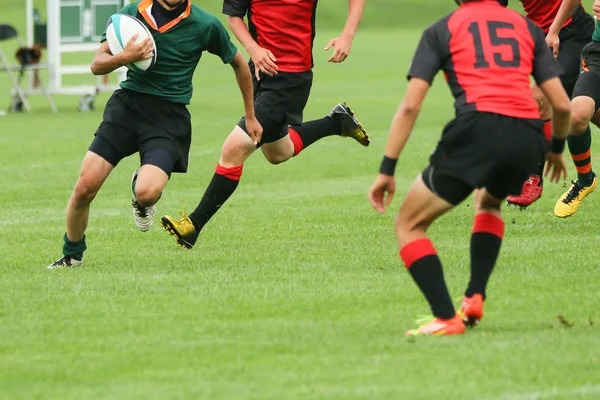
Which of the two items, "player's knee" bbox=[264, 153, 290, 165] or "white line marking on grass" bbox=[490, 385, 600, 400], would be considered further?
"player's knee" bbox=[264, 153, 290, 165]

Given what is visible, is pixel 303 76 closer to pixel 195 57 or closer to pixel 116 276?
pixel 195 57

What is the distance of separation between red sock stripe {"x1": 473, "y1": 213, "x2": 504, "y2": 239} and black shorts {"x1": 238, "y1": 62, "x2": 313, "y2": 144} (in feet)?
11.3

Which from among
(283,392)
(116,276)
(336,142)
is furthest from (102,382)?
(336,142)

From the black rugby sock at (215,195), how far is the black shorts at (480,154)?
352 centimetres

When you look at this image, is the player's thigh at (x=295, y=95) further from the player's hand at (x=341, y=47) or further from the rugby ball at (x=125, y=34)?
the rugby ball at (x=125, y=34)

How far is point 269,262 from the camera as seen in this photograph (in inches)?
351

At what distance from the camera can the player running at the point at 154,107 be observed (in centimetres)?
869

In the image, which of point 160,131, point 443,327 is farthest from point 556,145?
point 160,131

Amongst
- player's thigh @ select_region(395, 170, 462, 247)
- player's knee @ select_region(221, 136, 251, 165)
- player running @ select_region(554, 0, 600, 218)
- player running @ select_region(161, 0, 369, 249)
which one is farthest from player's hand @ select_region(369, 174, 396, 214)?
player running @ select_region(554, 0, 600, 218)

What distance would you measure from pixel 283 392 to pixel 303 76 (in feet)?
16.5

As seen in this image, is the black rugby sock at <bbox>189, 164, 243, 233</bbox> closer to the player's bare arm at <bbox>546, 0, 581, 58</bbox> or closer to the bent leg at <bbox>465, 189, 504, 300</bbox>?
the player's bare arm at <bbox>546, 0, 581, 58</bbox>

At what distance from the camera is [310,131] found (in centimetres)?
1102

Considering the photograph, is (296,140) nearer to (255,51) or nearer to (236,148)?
(236,148)

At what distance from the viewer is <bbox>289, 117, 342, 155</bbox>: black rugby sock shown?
1083 centimetres
